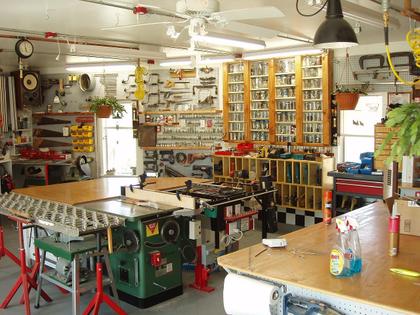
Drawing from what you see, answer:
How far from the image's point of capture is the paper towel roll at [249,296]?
266 centimetres

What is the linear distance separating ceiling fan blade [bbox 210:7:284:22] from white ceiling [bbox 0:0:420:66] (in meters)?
0.87

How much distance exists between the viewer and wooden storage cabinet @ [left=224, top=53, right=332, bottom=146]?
25.7 ft

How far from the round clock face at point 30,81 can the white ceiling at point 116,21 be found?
1769 millimetres

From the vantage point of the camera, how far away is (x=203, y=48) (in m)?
8.04

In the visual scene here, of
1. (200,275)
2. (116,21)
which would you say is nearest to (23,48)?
(116,21)

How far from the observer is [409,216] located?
143 inches

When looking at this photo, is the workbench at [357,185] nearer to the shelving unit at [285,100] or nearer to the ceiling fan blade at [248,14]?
the shelving unit at [285,100]

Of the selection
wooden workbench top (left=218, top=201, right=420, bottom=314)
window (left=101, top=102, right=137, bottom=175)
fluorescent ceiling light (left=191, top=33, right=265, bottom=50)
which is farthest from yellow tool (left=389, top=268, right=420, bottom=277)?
window (left=101, top=102, right=137, bottom=175)

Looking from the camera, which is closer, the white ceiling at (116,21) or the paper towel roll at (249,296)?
the paper towel roll at (249,296)

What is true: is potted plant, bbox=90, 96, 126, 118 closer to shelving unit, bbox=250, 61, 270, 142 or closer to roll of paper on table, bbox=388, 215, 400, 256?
shelving unit, bbox=250, 61, 270, 142

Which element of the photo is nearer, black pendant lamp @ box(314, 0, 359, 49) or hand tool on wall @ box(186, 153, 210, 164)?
black pendant lamp @ box(314, 0, 359, 49)

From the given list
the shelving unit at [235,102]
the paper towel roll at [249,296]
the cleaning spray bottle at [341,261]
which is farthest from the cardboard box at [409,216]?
the shelving unit at [235,102]

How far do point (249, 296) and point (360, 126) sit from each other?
5.65 m

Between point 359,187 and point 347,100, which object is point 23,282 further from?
point 347,100
